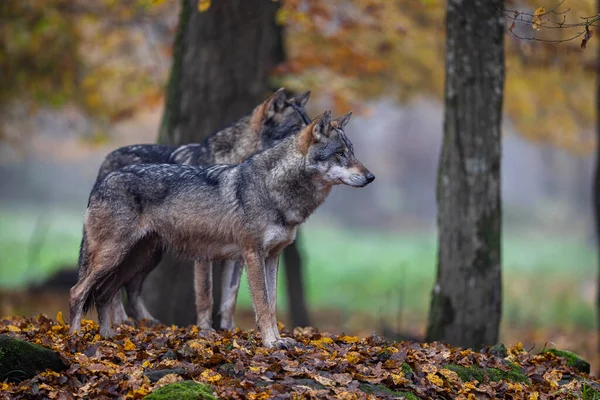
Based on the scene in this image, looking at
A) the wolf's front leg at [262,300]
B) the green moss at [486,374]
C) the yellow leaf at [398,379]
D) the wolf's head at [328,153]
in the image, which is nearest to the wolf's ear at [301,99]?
the wolf's head at [328,153]

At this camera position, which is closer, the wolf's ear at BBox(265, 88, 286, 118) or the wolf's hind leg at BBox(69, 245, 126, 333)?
the wolf's hind leg at BBox(69, 245, 126, 333)

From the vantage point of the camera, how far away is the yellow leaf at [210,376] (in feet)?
20.6

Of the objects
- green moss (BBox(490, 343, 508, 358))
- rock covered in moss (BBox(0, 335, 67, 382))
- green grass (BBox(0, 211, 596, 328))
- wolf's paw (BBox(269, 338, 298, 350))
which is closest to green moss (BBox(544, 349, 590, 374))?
green moss (BBox(490, 343, 508, 358))

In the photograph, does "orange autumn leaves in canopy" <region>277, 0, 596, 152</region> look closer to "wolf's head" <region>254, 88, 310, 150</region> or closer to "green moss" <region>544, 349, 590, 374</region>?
"wolf's head" <region>254, 88, 310, 150</region>

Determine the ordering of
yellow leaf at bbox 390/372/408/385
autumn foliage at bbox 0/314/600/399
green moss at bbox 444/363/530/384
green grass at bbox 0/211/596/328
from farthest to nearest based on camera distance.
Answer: green grass at bbox 0/211/596/328
green moss at bbox 444/363/530/384
yellow leaf at bbox 390/372/408/385
autumn foliage at bbox 0/314/600/399

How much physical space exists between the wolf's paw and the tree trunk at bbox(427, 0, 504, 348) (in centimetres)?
302

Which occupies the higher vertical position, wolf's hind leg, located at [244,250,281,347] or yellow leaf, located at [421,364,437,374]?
wolf's hind leg, located at [244,250,281,347]

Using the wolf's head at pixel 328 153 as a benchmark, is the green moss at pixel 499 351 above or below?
below

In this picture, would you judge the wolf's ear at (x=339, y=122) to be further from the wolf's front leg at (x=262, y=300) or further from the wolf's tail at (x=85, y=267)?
the wolf's tail at (x=85, y=267)

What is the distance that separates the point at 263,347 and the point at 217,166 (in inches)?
85.4

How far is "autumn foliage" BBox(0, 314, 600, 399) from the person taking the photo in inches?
242

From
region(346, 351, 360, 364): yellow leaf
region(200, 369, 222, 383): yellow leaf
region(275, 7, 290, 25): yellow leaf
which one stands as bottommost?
region(200, 369, 222, 383): yellow leaf

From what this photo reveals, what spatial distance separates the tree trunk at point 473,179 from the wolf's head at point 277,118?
1973 mm

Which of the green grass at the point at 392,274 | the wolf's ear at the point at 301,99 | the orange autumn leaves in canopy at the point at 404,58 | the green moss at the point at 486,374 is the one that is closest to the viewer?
the green moss at the point at 486,374
